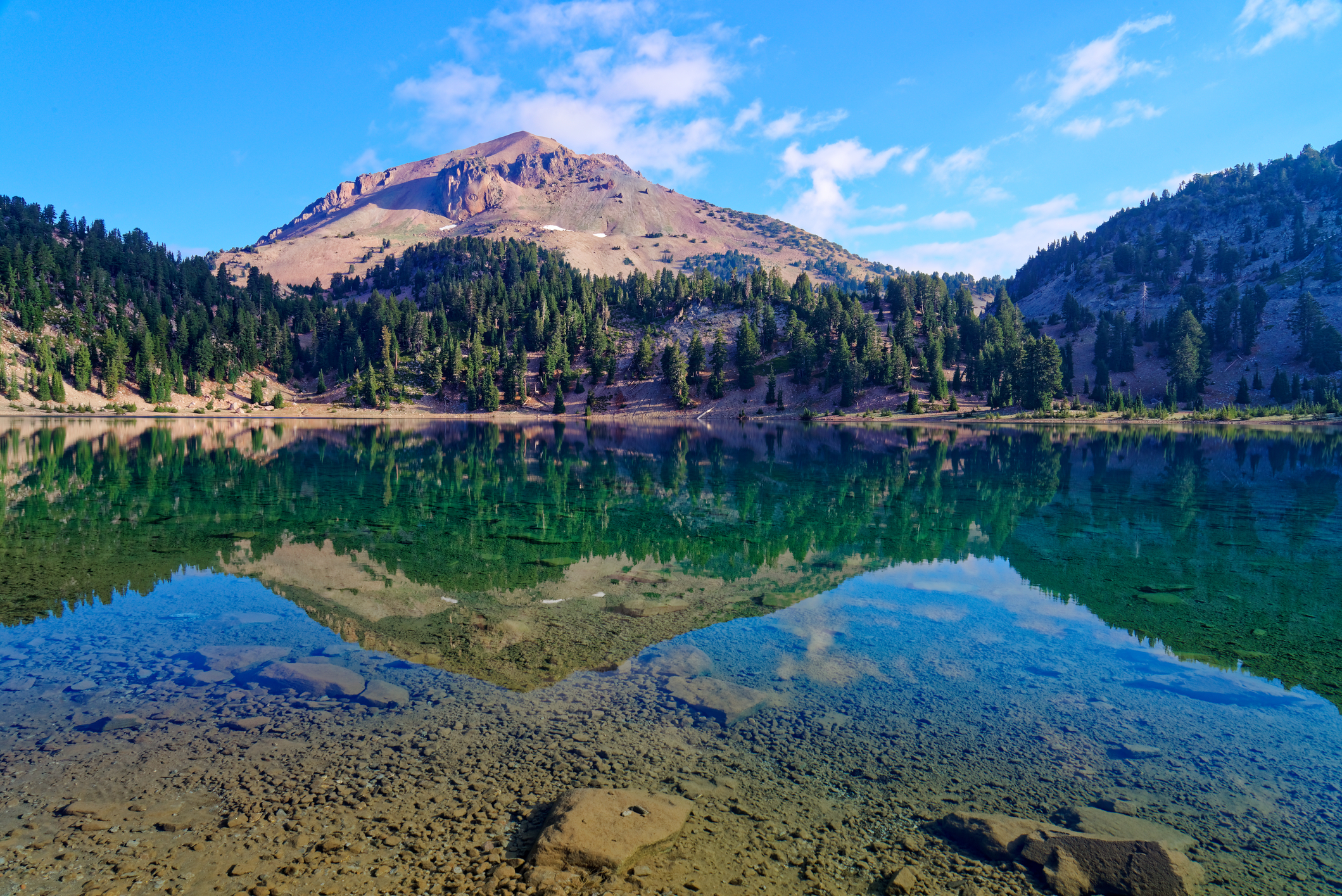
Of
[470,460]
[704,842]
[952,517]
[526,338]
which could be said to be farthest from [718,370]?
[704,842]

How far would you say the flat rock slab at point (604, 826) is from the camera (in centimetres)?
729

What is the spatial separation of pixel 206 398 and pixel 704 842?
187 metres

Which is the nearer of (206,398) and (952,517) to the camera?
(952,517)

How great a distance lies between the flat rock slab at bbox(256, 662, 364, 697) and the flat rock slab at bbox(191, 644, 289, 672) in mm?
509

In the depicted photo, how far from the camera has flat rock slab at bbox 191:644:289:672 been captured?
1298 cm

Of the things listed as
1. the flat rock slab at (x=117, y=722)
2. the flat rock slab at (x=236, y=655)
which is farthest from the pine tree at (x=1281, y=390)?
the flat rock slab at (x=117, y=722)

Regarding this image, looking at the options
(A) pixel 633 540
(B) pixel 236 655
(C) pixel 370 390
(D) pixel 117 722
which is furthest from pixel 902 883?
(C) pixel 370 390

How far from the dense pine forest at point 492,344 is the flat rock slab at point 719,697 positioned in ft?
469

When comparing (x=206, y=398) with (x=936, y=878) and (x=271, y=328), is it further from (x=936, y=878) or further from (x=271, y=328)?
(x=936, y=878)

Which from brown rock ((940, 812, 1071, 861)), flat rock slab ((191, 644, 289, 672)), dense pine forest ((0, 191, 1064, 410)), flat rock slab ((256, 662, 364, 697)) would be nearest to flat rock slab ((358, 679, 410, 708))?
flat rock slab ((256, 662, 364, 697))

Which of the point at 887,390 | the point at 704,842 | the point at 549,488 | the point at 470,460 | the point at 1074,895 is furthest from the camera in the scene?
the point at 887,390

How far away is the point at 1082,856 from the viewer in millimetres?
7574

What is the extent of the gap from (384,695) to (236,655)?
4324 mm

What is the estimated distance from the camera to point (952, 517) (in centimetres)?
3155
